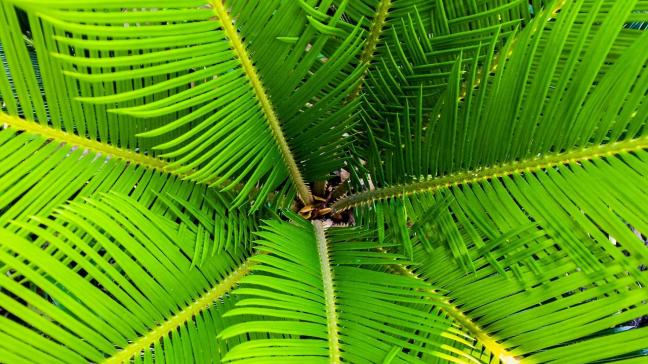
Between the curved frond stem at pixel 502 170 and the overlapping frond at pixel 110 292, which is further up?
the curved frond stem at pixel 502 170

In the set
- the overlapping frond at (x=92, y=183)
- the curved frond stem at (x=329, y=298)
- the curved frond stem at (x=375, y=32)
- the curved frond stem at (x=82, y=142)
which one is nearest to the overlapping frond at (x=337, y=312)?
the curved frond stem at (x=329, y=298)

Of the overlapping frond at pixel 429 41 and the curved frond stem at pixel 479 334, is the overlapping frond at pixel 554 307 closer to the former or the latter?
the curved frond stem at pixel 479 334

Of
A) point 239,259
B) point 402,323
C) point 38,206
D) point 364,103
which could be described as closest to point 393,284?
point 402,323

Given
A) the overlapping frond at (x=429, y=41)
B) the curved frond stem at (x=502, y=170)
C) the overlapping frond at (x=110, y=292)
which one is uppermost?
the overlapping frond at (x=429, y=41)

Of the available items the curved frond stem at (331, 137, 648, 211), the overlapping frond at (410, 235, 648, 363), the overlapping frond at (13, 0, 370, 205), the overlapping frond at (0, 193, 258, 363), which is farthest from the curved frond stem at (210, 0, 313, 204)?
the overlapping frond at (410, 235, 648, 363)

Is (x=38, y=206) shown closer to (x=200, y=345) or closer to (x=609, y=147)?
(x=200, y=345)

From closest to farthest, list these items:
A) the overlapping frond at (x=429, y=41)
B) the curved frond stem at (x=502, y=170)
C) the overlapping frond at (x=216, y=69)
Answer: the overlapping frond at (x=216, y=69)
the curved frond stem at (x=502, y=170)
the overlapping frond at (x=429, y=41)

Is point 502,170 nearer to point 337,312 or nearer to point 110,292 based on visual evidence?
point 337,312

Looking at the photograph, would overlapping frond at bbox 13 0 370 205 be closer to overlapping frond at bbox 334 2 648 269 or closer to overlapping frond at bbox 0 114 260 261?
overlapping frond at bbox 0 114 260 261
